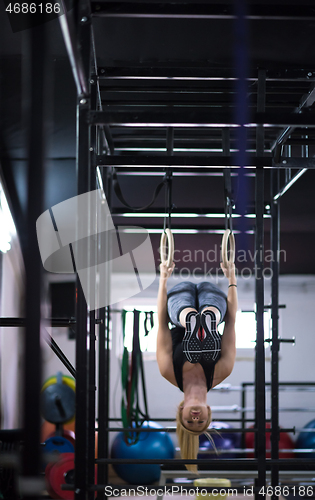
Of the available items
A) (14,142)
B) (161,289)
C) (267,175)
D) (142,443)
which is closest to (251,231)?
(267,175)

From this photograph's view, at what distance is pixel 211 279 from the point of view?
7.04 metres

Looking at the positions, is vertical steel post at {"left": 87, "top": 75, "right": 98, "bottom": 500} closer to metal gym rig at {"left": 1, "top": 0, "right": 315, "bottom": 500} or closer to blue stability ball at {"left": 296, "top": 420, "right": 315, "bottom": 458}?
metal gym rig at {"left": 1, "top": 0, "right": 315, "bottom": 500}

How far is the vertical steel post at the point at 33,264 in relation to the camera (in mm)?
477

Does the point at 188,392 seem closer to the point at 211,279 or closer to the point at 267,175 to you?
the point at 267,175

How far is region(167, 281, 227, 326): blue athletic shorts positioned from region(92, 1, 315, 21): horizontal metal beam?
1538mm

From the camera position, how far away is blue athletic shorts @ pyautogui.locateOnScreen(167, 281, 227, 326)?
268cm

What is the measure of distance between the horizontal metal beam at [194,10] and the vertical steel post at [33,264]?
4.39 feet

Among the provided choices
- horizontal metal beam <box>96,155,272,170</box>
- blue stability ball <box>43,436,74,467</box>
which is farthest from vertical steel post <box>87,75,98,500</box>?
blue stability ball <box>43,436,74,467</box>

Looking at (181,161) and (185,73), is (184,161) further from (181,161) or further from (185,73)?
(185,73)

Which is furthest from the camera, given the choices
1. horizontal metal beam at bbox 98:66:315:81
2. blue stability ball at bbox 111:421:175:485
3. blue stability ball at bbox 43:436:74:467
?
blue stability ball at bbox 111:421:175:485

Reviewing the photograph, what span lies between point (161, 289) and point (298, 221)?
273 cm

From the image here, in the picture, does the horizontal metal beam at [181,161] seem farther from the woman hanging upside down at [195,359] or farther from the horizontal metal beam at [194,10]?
the woman hanging upside down at [195,359]

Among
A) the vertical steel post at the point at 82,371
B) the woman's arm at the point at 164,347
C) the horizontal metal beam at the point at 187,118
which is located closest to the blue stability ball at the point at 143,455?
the woman's arm at the point at 164,347

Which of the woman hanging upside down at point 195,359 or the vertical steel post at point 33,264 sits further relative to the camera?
the woman hanging upside down at point 195,359
